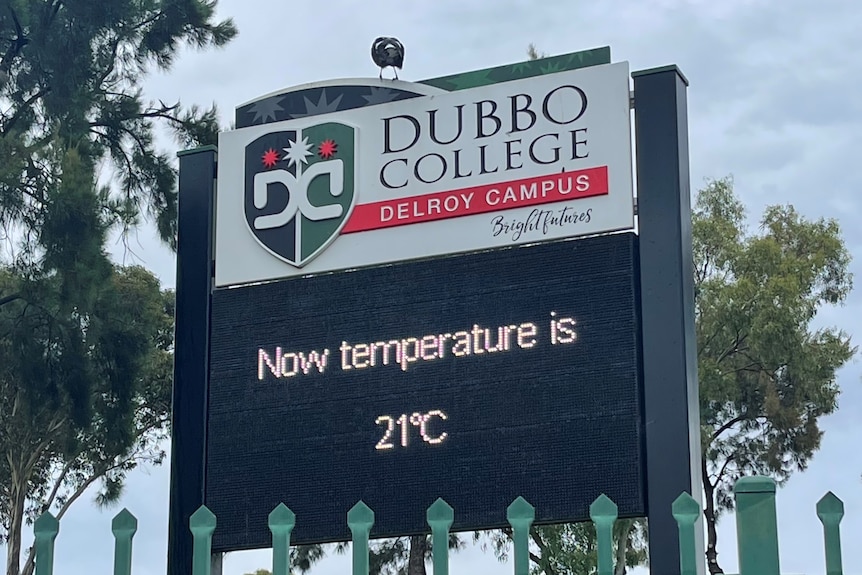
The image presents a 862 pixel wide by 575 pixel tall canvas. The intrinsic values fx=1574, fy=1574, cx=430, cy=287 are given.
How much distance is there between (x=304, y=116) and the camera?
10422 mm

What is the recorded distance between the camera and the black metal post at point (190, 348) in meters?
9.75

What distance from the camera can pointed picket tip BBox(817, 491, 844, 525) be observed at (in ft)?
12.3

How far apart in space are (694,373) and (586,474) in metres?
0.93

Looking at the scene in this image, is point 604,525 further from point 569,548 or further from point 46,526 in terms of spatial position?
point 569,548

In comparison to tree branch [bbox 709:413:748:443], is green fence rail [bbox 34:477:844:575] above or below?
below

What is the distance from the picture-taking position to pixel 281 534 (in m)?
3.95

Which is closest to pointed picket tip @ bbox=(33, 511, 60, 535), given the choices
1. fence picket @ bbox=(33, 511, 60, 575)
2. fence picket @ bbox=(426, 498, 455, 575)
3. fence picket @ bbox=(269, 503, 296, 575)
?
fence picket @ bbox=(33, 511, 60, 575)

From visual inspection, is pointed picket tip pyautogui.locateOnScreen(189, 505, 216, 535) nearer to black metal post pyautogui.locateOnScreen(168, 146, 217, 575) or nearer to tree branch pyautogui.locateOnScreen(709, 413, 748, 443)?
black metal post pyautogui.locateOnScreen(168, 146, 217, 575)

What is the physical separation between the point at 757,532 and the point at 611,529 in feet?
1.16

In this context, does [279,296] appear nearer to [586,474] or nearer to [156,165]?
[586,474]

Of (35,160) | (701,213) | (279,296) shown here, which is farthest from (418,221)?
(701,213)

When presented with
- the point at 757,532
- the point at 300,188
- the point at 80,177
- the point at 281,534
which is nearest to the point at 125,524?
the point at 281,534

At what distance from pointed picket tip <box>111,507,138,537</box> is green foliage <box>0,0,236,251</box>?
34.7ft

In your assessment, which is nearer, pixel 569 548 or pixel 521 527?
pixel 521 527
